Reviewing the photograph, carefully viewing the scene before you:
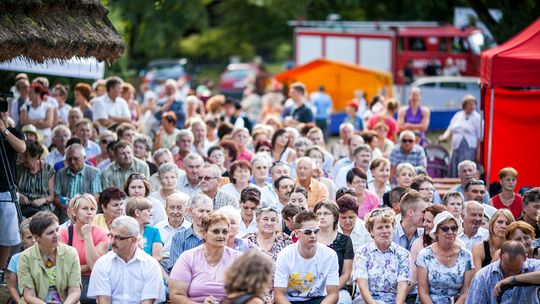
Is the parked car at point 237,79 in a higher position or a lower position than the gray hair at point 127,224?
higher

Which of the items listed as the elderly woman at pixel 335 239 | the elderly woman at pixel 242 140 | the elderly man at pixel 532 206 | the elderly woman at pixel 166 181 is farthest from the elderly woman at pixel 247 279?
the elderly woman at pixel 242 140

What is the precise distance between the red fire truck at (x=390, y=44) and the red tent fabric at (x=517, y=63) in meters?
18.8

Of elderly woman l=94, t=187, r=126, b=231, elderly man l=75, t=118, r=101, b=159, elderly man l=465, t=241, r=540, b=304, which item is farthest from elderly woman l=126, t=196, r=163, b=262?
elderly man l=75, t=118, r=101, b=159

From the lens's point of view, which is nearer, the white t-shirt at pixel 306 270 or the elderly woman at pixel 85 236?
the white t-shirt at pixel 306 270

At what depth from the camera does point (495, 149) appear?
15125 mm

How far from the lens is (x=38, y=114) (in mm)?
17500

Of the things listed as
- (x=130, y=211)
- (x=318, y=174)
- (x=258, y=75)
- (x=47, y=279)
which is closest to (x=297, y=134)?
(x=318, y=174)

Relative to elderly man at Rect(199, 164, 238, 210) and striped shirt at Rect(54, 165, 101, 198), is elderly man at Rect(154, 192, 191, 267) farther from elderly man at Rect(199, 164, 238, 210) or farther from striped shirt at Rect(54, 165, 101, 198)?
striped shirt at Rect(54, 165, 101, 198)

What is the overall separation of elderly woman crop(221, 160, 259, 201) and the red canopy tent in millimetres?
3710

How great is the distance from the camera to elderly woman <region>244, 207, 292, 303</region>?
34.0 ft

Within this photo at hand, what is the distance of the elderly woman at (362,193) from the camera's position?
1295 cm

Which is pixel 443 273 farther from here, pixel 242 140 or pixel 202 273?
pixel 242 140

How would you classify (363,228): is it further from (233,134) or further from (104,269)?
(233,134)

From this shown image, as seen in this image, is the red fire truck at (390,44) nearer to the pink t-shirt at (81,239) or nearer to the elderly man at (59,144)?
the elderly man at (59,144)
